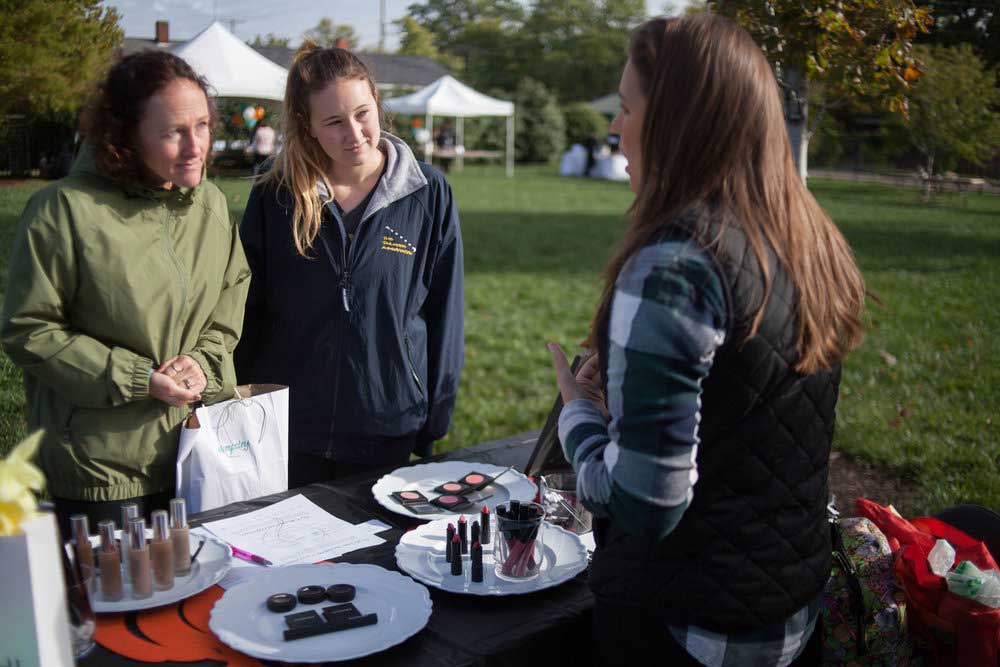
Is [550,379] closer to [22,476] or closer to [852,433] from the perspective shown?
[852,433]

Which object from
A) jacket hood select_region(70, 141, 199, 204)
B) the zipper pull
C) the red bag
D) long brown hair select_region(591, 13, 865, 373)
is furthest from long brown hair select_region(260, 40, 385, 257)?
the red bag

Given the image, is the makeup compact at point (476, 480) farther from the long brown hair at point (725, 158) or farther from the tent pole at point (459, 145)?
the tent pole at point (459, 145)

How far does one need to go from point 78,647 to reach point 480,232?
430 inches

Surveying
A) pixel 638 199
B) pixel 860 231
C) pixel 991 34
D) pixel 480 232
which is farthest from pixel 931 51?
pixel 480 232

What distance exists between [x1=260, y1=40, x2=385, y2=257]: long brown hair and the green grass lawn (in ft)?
2.83

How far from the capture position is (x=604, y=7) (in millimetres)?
32156

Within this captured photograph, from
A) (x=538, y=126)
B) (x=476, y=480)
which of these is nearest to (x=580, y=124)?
(x=538, y=126)

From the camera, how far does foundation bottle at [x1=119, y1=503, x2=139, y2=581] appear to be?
1.58 meters

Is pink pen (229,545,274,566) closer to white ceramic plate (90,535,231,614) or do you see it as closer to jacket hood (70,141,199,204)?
white ceramic plate (90,535,231,614)

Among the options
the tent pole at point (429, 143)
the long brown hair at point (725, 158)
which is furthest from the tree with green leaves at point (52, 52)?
the tent pole at point (429, 143)

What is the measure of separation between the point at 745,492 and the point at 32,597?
1.01 meters

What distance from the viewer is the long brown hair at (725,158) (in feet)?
4.18

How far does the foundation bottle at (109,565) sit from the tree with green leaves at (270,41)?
265 cm

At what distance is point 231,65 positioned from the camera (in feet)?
11.3
